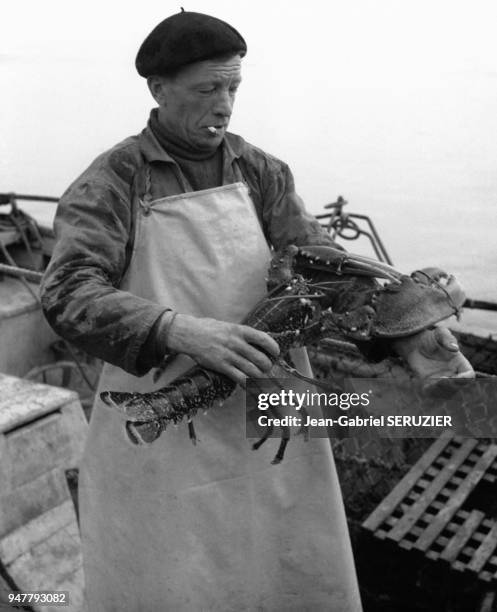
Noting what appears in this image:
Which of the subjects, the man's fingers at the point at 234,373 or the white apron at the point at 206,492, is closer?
the man's fingers at the point at 234,373

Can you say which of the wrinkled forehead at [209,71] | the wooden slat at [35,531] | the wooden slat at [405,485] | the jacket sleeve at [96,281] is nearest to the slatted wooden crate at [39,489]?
the wooden slat at [35,531]

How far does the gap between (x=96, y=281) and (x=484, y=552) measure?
2.27m

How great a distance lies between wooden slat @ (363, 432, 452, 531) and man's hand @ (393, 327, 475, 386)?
5.73 feet

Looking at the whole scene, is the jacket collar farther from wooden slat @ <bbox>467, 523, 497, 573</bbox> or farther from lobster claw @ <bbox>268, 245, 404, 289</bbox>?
wooden slat @ <bbox>467, 523, 497, 573</bbox>

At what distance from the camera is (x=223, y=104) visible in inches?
73.4

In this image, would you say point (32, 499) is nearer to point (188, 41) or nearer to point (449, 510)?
point (449, 510)

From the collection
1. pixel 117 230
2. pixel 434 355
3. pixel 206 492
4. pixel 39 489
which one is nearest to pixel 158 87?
pixel 117 230

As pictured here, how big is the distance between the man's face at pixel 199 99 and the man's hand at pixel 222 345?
0.52 m

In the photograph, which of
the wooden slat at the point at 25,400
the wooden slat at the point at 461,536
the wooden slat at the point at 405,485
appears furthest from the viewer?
the wooden slat at the point at 405,485

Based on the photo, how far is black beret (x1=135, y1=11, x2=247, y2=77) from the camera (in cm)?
178

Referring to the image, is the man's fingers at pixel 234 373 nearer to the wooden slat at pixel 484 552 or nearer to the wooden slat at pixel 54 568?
the wooden slat at pixel 54 568

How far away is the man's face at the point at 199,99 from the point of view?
1818mm

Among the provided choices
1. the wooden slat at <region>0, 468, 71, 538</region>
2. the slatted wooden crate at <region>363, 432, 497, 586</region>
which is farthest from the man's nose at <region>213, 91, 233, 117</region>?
the slatted wooden crate at <region>363, 432, 497, 586</region>

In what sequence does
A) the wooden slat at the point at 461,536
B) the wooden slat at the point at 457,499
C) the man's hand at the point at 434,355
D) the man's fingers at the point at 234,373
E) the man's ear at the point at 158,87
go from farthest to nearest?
the wooden slat at the point at 457,499
the wooden slat at the point at 461,536
the man's ear at the point at 158,87
the man's hand at the point at 434,355
the man's fingers at the point at 234,373
